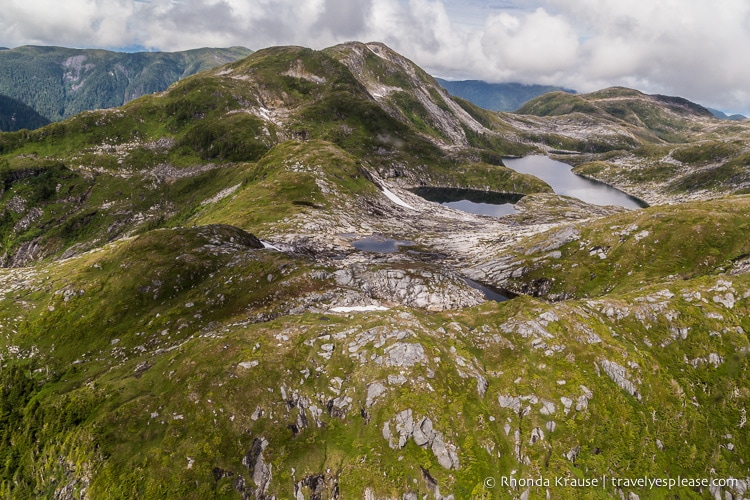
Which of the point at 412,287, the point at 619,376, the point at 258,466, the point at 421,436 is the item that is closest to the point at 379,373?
the point at 421,436

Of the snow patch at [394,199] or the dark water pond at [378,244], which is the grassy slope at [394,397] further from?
the snow patch at [394,199]

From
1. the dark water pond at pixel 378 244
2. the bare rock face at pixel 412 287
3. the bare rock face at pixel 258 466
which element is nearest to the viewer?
the bare rock face at pixel 258 466

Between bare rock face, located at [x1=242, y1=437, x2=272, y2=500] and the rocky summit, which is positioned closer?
bare rock face, located at [x1=242, y1=437, x2=272, y2=500]

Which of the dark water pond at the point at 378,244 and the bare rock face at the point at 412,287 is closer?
the bare rock face at the point at 412,287

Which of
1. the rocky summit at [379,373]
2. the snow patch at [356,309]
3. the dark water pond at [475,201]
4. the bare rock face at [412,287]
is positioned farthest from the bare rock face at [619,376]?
the dark water pond at [475,201]

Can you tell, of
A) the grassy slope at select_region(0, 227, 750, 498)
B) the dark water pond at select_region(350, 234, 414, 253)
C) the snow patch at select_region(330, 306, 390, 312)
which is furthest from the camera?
the dark water pond at select_region(350, 234, 414, 253)

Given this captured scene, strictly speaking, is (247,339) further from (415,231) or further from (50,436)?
(415,231)

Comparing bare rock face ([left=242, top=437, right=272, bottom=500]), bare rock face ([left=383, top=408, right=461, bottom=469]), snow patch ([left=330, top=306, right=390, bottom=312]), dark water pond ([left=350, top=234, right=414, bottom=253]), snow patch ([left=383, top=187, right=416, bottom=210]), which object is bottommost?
bare rock face ([left=242, top=437, right=272, bottom=500])

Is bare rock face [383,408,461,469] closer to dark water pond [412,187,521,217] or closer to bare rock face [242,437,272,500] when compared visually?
bare rock face [242,437,272,500]

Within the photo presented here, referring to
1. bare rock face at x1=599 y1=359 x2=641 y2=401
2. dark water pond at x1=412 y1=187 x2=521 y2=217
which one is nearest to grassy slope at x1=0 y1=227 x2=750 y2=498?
bare rock face at x1=599 y1=359 x2=641 y2=401
